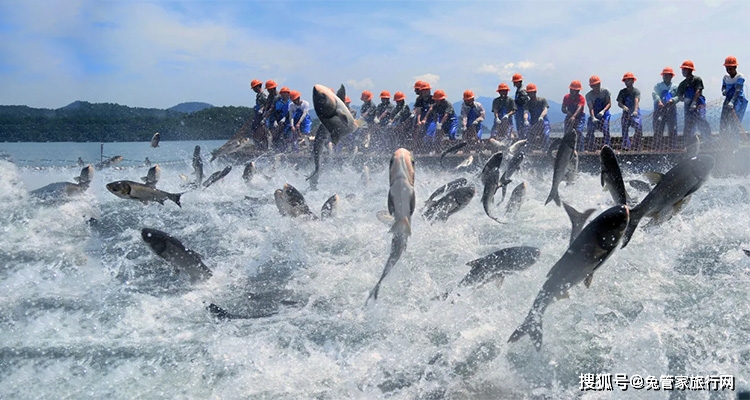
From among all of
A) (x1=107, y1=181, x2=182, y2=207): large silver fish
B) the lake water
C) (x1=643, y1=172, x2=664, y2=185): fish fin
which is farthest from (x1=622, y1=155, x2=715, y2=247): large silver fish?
(x1=107, y1=181, x2=182, y2=207): large silver fish

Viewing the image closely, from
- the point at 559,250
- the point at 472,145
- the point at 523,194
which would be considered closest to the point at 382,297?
the point at 559,250

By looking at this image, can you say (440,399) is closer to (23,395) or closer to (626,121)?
(23,395)

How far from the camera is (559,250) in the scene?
7613 mm

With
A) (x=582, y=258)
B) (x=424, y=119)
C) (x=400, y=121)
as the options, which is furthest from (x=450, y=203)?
(x=400, y=121)

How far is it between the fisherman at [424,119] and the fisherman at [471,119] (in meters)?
1.20

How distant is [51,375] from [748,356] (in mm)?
5656

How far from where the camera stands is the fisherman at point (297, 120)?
66.6 feet

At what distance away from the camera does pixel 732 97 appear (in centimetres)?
1433

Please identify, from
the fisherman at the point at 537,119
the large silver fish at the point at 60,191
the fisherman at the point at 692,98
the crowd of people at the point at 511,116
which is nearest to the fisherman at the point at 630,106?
the crowd of people at the point at 511,116

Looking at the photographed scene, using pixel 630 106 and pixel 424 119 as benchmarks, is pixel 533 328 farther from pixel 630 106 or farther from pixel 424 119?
pixel 424 119

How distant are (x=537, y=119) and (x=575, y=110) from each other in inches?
43.1

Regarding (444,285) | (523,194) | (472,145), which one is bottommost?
(444,285)

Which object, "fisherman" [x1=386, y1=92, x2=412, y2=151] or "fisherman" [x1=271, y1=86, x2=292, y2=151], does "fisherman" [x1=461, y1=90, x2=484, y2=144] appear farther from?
"fisherman" [x1=271, y1=86, x2=292, y2=151]

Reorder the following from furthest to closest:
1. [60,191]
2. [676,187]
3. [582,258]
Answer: [60,191], [676,187], [582,258]
